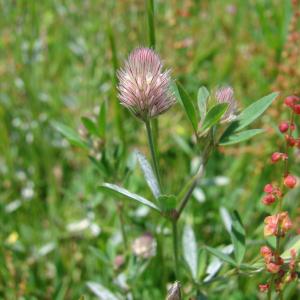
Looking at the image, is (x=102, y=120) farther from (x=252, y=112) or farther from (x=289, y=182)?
(x=289, y=182)

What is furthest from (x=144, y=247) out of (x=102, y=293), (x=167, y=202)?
(x=167, y=202)

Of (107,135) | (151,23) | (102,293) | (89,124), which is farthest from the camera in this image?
(107,135)

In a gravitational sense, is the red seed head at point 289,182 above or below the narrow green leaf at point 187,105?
below

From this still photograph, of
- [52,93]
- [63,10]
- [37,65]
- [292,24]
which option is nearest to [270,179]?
[292,24]

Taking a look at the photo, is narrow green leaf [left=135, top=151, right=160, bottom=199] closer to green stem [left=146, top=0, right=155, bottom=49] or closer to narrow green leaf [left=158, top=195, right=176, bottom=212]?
narrow green leaf [left=158, top=195, right=176, bottom=212]

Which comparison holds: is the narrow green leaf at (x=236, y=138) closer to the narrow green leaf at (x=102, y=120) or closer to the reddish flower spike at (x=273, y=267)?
the reddish flower spike at (x=273, y=267)

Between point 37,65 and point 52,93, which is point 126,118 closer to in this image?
point 52,93

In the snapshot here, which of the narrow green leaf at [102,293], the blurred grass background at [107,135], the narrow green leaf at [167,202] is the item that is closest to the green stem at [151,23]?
the blurred grass background at [107,135]

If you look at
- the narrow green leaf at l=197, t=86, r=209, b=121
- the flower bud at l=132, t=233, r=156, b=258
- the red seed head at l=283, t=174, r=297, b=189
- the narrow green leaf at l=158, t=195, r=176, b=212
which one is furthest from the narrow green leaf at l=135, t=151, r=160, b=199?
the flower bud at l=132, t=233, r=156, b=258
